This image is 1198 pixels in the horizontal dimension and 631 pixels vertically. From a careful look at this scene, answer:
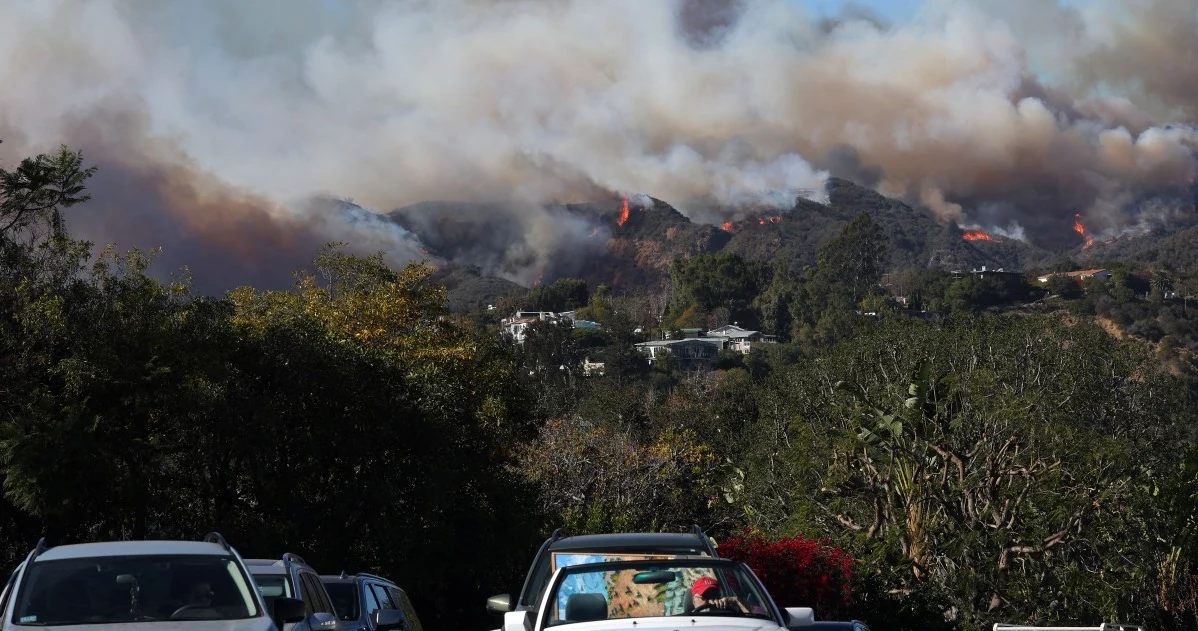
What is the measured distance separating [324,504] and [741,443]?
29013 millimetres

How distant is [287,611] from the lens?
8.49 m

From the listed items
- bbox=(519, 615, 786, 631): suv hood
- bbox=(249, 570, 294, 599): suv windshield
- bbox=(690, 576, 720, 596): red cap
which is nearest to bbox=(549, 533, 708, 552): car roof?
bbox=(249, 570, 294, 599): suv windshield

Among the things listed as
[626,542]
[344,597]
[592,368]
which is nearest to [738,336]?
[592,368]

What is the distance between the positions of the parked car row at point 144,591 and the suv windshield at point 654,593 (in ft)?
5.57

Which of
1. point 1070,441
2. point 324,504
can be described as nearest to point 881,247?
point 1070,441

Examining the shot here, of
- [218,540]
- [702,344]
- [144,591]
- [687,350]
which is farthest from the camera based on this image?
[702,344]

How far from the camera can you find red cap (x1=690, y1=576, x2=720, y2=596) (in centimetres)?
852

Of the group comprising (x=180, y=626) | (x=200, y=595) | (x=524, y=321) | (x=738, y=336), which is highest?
(x=524, y=321)

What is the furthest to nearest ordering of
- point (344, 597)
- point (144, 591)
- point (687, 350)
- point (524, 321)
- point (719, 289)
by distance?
point (719, 289) < point (687, 350) < point (524, 321) < point (344, 597) < point (144, 591)

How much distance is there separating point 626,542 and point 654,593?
3510mm

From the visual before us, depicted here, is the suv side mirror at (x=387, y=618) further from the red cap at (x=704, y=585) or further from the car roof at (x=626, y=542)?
the red cap at (x=704, y=585)

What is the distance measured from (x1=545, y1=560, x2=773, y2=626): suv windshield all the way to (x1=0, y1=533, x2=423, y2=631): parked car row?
1.70 meters

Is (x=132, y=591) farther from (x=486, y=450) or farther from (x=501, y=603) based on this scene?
(x=486, y=450)

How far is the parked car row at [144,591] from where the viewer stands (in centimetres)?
816
